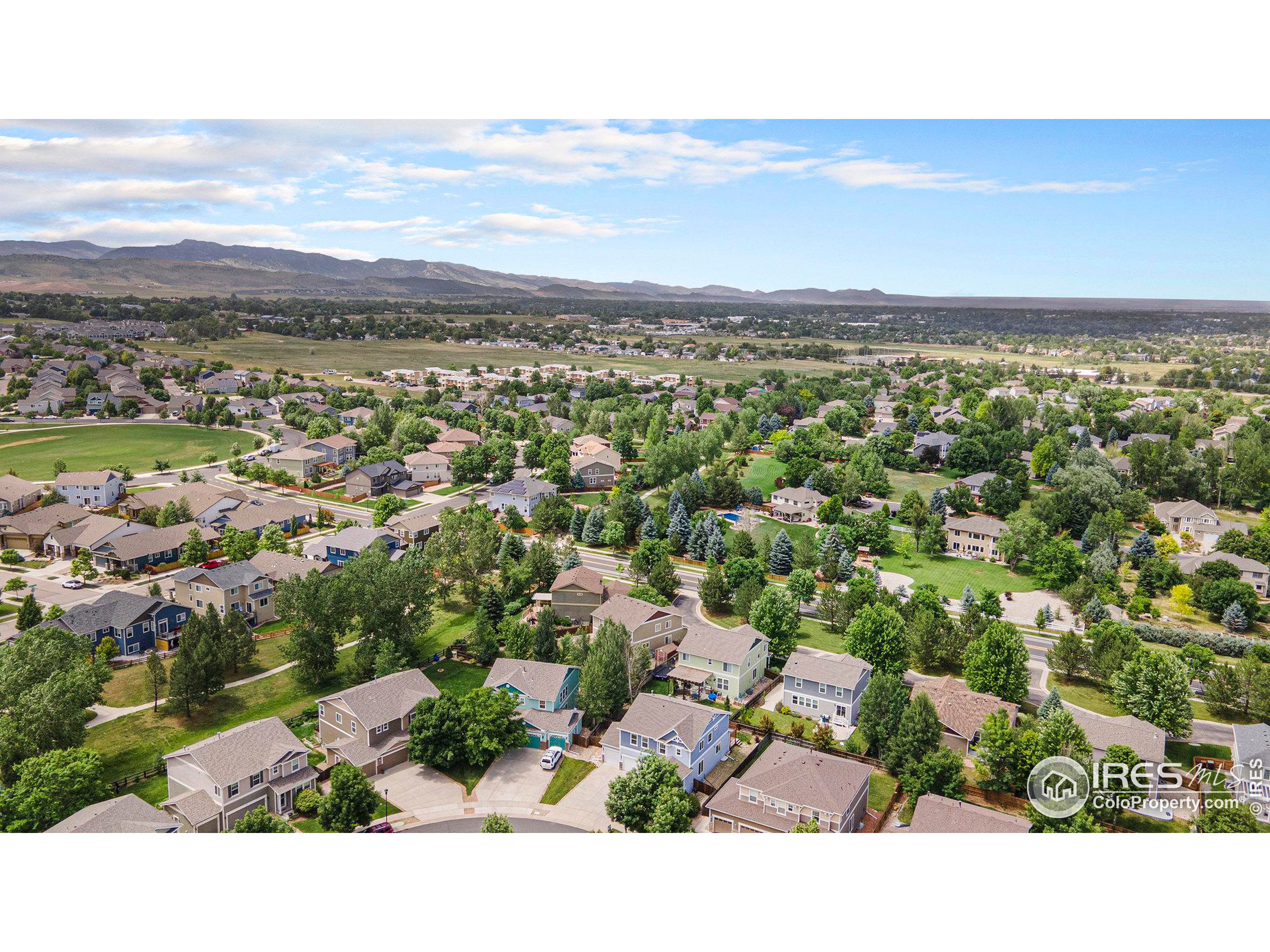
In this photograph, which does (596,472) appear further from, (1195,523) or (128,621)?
(1195,523)

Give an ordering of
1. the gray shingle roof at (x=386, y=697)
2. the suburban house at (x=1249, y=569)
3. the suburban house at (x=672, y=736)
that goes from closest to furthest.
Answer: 1. the suburban house at (x=672, y=736)
2. the gray shingle roof at (x=386, y=697)
3. the suburban house at (x=1249, y=569)

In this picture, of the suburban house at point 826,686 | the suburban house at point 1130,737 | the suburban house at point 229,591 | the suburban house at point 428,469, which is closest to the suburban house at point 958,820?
the suburban house at point 1130,737

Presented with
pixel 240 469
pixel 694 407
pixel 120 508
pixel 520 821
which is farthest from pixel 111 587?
pixel 694 407

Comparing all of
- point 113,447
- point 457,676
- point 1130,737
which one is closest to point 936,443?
point 1130,737

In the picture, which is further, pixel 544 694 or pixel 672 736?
pixel 544 694

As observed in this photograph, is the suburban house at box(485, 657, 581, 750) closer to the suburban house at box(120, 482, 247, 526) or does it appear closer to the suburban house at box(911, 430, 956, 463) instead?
the suburban house at box(120, 482, 247, 526)

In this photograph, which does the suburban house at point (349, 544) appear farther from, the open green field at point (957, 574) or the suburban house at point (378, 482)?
the open green field at point (957, 574)

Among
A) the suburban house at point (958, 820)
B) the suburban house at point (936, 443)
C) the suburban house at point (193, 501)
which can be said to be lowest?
the suburban house at point (958, 820)
